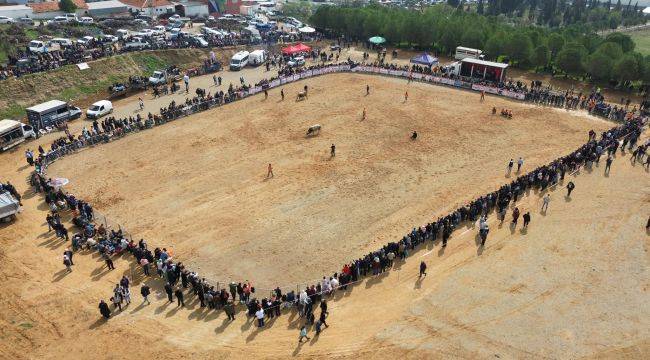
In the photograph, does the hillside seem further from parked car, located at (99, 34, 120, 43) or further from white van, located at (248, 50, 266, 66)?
parked car, located at (99, 34, 120, 43)

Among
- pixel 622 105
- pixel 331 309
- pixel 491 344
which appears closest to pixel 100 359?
pixel 331 309

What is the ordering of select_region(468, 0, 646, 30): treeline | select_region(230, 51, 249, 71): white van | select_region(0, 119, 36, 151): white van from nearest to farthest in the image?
select_region(0, 119, 36, 151): white van, select_region(230, 51, 249, 71): white van, select_region(468, 0, 646, 30): treeline

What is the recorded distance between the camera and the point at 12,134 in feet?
124

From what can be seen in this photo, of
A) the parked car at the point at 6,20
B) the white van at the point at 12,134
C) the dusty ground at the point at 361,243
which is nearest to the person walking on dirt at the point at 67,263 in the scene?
the dusty ground at the point at 361,243

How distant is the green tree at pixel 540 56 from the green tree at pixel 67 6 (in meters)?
66.5

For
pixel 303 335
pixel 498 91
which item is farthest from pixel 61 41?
pixel 303 335

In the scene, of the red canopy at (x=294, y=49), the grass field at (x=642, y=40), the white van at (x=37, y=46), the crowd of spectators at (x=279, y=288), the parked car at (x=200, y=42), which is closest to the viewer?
the crowd of spectators at (x=279, y=288)

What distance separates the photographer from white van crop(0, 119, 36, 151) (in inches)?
1465

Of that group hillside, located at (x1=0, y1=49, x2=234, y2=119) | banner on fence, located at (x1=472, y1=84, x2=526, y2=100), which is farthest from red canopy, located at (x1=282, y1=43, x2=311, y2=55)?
banner on fence, located at (x1=472, y1=84, x2=526, y2=100)

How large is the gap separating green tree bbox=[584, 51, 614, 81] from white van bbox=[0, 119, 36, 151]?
5316 cm

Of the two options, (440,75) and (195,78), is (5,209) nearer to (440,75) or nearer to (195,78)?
(195,78)

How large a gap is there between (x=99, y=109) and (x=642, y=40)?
4186 inches

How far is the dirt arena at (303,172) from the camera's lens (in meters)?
27.0

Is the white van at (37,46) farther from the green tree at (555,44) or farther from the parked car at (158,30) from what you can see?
the green tree at (555,44)
